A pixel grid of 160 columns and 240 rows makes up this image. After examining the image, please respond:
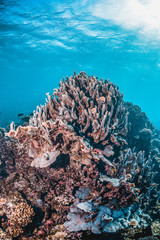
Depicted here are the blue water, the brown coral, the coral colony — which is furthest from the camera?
the blue water

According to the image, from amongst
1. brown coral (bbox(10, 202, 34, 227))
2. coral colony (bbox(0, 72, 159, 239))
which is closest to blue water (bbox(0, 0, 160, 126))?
coral colony (bbox(0, 72, 159, 239))

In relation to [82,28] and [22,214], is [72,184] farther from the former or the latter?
[82,28]

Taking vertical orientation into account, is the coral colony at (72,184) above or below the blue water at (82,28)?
below

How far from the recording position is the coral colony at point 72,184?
3199 mm

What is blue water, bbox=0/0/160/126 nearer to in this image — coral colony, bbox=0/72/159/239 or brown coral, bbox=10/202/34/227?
coral colony, bbox=0/72/159/239

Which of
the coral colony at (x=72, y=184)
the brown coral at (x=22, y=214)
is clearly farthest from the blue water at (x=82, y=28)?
the brown coral at (x=22, y=214)

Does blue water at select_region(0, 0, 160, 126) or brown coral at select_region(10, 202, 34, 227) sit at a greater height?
blue water at select_region(0, 0, 160, 126)

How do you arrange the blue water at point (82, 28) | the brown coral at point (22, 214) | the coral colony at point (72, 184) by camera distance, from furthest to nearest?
the blue water at point (82, 28)
the brown coral at point (22, 214)
the coral colony at point (72, 184)

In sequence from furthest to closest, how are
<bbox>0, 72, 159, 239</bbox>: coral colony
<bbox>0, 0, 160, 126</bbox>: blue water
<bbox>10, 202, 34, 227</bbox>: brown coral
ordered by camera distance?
1. <bbox>0, 0, 160, 126</bbox>: blue water
2. <bbox>10, 202, 34, 227</bbox>: brown coral
3. <bbox>0, 72, 159, 239</bbox>: coral colony

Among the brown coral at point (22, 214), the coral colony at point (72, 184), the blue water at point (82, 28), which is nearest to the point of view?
the coral colony at point (72, 184)

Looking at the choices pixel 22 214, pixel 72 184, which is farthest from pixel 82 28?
pixel 22 214

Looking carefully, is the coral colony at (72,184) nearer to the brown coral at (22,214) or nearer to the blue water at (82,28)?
the brown coral at (22,214)

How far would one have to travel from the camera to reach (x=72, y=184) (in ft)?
12.4

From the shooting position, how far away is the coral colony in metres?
3.20
